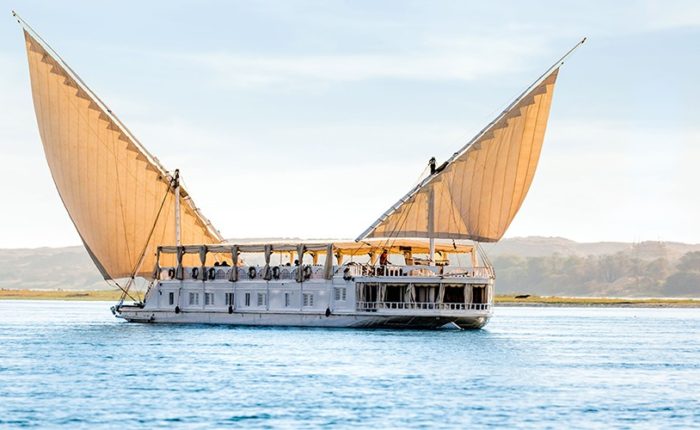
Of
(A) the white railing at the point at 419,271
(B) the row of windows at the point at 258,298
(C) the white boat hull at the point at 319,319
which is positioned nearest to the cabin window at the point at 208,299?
(B) the row of windows at the point at 258,298

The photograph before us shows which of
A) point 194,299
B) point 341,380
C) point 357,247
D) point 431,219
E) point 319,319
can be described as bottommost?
point 341,380

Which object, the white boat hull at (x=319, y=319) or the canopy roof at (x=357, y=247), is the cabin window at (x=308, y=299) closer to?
the white boat hull at (x=319, y=319)

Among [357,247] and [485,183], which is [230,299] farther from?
[485,183]

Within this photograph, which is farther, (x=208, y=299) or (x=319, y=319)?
(x=208, y=299)

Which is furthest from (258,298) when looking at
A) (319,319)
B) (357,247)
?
(357,247)

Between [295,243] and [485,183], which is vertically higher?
[485,183]

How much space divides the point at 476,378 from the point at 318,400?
441 inches

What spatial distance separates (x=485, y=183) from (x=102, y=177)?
30920mm

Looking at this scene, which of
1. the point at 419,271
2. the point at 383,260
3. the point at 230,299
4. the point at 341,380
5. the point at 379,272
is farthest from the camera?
the point at 230,299

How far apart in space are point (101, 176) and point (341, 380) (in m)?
50.0

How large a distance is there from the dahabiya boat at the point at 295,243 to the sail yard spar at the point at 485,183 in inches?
2.9

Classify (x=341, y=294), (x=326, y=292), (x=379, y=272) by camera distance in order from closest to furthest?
(x=379, y=272), (x=341, y=294), (x=326, y=292)

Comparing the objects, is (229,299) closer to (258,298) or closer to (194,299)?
(258,298)

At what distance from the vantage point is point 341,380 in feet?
202
